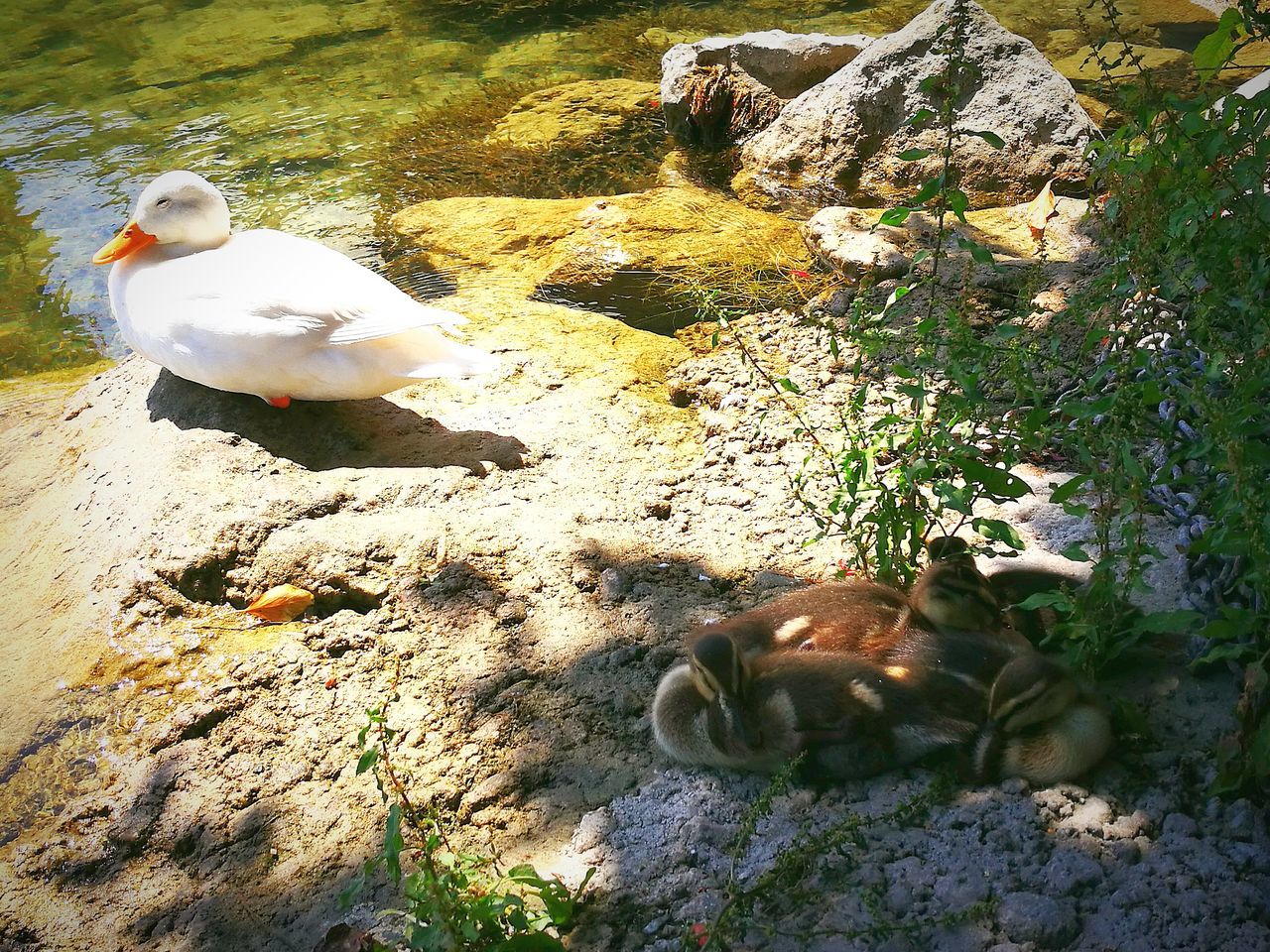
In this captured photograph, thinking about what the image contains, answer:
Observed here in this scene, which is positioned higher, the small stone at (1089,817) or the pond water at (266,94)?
the pond water at (266,94)

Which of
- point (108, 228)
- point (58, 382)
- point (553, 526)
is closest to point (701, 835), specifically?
point (553, 526)

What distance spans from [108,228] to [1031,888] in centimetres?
791

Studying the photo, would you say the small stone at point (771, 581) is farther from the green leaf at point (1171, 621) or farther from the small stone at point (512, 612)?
the green leaf at point (1171, 621)

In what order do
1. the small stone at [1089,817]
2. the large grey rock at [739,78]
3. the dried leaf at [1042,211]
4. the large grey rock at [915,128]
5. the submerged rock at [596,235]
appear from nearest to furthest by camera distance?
the small stone at [1089,817] < the dried leaf at [1042,211] < the submerged rock at [596,235] < the large grey rock at [915,128] < the large grey rock at [739,78]

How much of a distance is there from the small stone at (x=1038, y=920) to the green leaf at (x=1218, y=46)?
2.13 metres

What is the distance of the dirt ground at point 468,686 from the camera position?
88.5 inches

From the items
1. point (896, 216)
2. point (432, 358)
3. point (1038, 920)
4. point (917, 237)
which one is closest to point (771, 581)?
point (896, 216)

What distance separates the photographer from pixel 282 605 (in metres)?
3.64

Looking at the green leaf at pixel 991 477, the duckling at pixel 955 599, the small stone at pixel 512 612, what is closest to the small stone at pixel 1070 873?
the duckling at pixel 955 599

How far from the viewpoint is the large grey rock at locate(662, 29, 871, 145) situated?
7.67 meters

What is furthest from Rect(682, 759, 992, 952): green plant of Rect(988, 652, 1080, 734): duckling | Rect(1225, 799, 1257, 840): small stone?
Rect(1225, 799, 1257, 840): small stone

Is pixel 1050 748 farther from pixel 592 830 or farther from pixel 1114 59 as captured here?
pixel 1114 59

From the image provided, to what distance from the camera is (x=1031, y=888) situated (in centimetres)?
216

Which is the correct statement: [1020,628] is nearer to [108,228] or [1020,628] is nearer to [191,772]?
[191,772]
